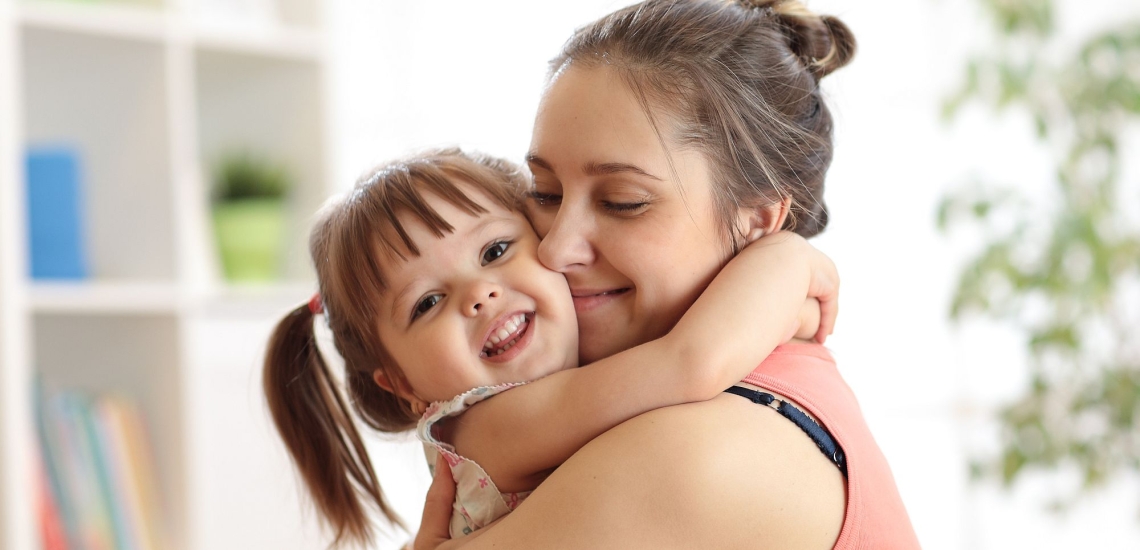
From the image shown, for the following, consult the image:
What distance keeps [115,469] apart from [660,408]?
69.2 inches

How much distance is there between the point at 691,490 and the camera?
991mm

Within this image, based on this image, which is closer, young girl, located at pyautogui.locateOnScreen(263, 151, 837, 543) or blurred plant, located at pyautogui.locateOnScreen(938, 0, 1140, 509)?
young girl, located at pyautogui.locateOnScreen(263, 151, 837, 543)

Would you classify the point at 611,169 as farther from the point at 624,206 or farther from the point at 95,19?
the point at 95,19

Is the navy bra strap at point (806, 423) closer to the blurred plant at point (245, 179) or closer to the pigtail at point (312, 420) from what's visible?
the pigtail at point (312, 420)

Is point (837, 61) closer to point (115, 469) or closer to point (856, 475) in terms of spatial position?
point (856, 475)

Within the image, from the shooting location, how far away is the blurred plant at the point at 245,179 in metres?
2.75

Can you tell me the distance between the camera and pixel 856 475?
3.55 ft

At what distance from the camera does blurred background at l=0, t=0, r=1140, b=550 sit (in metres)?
2.34

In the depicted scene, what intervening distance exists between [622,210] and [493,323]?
20cm

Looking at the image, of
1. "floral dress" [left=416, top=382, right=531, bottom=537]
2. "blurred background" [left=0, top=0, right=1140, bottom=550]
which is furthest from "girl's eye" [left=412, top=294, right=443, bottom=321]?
"blurred background" [left=0, top=0, right=1140, bottom=550]

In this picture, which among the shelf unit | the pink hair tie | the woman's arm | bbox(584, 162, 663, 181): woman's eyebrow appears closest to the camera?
the woman's arm

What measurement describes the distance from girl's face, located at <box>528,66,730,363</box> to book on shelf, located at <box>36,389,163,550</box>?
5.14 ft

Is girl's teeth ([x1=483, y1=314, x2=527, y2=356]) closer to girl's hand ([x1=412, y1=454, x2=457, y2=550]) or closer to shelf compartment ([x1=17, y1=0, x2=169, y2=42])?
girl's hand ([x1=412, y1=454, x2=457, y2=550])

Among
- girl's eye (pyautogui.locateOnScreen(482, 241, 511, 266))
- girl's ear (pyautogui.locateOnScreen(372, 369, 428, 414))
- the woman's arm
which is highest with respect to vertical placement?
girl's eye (pyautogui.locateOnScreen(482, 241, 511, 266))
